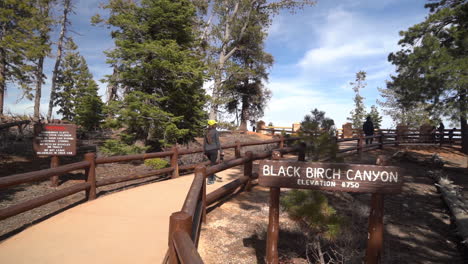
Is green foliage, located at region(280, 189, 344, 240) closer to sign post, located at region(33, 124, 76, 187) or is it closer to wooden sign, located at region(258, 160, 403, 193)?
wooden sign, located at region(258, 160, 403, 193)

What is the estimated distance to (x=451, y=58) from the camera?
1235cm

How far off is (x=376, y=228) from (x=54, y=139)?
7782 millimetres

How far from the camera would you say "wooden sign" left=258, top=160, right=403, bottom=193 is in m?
2.81

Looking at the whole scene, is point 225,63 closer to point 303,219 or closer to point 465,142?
point 465,142

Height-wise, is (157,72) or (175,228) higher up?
(157,72)

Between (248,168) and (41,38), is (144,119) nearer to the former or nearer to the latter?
(248,168)

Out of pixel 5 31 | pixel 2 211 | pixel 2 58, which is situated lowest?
pixel 2 211

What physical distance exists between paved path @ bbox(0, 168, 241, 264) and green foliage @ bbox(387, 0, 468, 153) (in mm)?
13364

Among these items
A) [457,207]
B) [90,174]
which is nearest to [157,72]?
[90,174]

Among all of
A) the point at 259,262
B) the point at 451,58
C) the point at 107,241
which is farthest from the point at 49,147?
the point at 451,58

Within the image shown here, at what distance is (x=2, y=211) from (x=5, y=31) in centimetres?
1518

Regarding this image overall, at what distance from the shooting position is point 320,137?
524 cm

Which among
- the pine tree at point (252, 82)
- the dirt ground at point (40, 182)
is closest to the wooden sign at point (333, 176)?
the dirt ground at point (40, 182)

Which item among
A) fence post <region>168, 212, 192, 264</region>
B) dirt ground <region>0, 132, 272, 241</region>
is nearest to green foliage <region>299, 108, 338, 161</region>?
fence post <region>168, 212, 192, 264</region>
